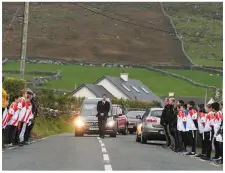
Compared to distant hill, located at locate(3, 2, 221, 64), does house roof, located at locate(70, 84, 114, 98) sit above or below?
below

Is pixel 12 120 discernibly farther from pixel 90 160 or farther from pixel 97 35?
pixel 97 35

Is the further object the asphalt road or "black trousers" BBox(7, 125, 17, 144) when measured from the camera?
"black trousers" BBox(7, 125, 17, 144)

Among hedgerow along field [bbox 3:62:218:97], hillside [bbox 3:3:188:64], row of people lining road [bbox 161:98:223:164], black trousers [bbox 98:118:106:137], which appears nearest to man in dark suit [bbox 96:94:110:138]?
black trousers [bbox 98:118:106:137]

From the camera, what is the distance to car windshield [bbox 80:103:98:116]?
34.8m

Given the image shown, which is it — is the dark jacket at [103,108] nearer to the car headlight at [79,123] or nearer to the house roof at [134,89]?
the car headlight at [79,123]

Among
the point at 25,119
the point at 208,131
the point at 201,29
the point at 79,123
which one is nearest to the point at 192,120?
the point at 208,131

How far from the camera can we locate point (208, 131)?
20297mm

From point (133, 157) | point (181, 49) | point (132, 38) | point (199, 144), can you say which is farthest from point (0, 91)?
point (132, 38)

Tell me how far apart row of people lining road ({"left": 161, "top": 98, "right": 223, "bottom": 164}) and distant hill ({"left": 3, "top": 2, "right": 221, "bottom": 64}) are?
4124 inches

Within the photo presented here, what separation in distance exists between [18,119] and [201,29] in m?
132

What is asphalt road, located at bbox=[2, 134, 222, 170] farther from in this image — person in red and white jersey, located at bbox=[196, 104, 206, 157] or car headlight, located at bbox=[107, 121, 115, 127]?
car headlight, located at bbox=[107, 121, 115, 127]

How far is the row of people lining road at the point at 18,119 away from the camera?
22.8m

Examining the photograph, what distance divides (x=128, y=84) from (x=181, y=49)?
44.8 meters

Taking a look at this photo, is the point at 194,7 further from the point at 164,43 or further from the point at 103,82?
the point at 103,82
